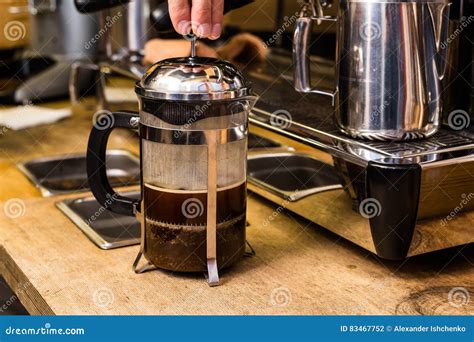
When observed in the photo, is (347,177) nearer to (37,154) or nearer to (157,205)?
(157,205)

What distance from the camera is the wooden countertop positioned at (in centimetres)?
74

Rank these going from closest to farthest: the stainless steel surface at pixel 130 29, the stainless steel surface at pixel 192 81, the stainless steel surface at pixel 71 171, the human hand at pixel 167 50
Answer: the stainless steel surface at pixel 192 81 < the stainless steel surface at pixel 71 171 < the human hand at pixel 167 50 < the stainless steel surface at pixel 130 29

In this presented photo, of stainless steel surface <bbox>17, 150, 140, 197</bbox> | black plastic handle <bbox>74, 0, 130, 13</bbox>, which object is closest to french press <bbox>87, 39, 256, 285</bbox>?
stainless steel surface <bbox>17, 150, 140, 197</bbox>

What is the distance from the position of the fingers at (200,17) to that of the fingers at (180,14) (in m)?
0.01

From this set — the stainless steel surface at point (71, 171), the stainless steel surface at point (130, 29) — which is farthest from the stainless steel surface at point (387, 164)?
the stainless steel surface at point (130, 29)

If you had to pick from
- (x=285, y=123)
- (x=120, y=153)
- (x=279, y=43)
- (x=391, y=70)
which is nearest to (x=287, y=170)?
(x=285, y=123)

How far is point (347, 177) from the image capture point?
0.80m

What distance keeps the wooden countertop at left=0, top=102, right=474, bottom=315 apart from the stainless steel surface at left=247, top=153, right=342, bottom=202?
46 mm

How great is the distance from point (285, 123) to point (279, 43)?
0.64 meters

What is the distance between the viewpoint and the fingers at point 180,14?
0.78 metres

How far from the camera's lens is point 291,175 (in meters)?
0.92

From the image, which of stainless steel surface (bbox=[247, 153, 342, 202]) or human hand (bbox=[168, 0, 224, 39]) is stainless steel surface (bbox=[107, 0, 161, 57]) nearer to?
stainless steel surface (bbox=[247, 153, 342, 202])

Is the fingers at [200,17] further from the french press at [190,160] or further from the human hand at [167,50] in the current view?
the human hand at [167,50]

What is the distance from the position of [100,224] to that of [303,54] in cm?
33
